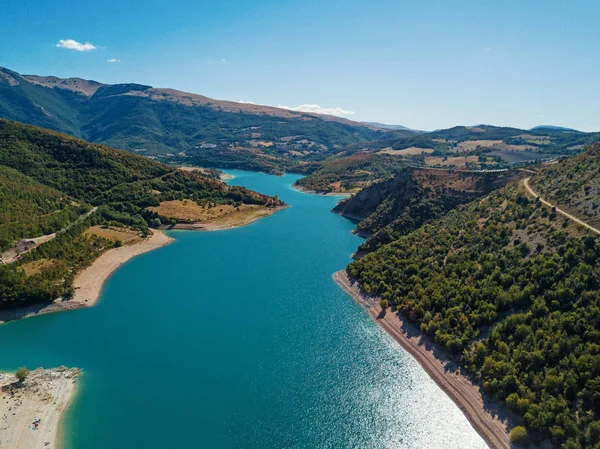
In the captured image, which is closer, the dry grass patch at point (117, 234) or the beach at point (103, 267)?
the beach at point (103, 267)

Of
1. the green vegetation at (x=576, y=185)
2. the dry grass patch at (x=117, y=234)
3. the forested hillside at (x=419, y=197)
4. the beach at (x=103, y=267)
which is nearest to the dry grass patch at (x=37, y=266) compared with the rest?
the beach at (x=103, y=267)

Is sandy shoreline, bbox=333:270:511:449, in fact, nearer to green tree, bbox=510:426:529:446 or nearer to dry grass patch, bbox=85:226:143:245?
green tree, bbox=510:426:529:446

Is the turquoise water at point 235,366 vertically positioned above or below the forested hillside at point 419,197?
below

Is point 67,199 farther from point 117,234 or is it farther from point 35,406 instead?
point 35,406

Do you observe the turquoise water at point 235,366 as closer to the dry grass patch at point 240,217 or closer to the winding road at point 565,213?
the winding road at point 565,213

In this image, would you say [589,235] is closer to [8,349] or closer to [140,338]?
[140,338]

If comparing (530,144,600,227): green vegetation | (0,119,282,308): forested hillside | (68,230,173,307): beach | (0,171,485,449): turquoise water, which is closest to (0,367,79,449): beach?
(0,171,485,449): turquoise water

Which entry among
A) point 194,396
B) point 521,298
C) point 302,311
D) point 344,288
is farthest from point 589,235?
point 194,396
